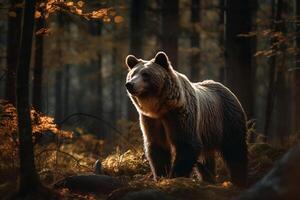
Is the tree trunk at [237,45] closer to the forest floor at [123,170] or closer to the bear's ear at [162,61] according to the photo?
the forest floor at [123,170]

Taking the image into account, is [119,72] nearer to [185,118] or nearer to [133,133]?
[133,133]

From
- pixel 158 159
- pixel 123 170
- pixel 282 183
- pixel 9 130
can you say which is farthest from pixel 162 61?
pixel 282 183

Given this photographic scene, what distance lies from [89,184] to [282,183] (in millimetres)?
3018

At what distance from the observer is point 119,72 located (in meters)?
27.0

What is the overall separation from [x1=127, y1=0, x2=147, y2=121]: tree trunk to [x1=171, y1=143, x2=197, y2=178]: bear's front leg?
10.4 m

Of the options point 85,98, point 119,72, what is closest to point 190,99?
point 119,72

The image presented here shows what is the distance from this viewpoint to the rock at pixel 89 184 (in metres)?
7.15

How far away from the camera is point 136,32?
18359 millimetres

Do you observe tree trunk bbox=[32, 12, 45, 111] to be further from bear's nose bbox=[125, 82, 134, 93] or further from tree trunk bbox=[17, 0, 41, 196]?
tree trunk bbox=[17, 0, 41, 196]

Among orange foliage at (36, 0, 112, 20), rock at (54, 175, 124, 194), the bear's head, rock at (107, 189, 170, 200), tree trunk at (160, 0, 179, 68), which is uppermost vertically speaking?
tree trunk at (160, 0, 179, 68)

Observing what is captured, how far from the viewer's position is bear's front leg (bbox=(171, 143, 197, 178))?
25.9ft

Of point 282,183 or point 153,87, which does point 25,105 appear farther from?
point 282,183

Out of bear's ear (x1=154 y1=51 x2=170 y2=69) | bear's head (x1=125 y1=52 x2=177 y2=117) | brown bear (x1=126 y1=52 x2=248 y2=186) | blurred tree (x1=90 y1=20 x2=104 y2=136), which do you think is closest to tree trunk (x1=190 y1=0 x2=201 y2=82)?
blurred tree (x1=90 y1=20 x2=104 y2=136)

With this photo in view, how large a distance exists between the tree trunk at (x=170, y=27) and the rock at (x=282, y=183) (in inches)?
405
